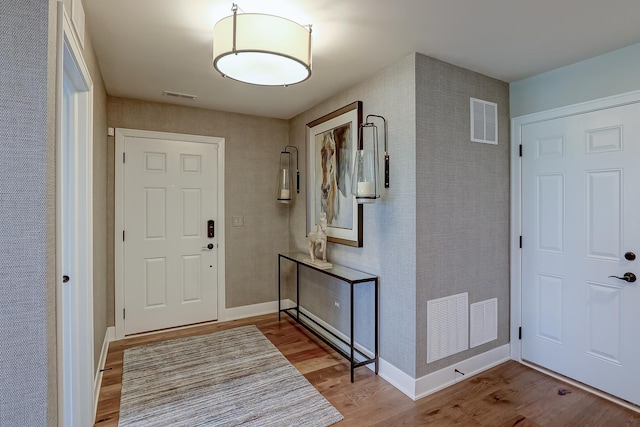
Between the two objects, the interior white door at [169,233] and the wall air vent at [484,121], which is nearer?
the wall air vent at [484,121]

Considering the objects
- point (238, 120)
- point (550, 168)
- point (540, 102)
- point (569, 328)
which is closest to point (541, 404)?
point (569, 328)

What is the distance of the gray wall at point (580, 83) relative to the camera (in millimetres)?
2303

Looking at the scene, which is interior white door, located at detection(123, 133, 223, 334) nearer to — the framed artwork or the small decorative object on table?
the framed artwork

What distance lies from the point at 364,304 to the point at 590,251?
176 centimetres

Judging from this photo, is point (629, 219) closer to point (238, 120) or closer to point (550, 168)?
point (550, 168)

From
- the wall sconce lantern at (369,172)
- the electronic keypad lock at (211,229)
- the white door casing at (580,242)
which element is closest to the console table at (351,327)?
the wall sconce lantern at (369,172)

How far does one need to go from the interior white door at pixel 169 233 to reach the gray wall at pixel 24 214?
2.69 metres

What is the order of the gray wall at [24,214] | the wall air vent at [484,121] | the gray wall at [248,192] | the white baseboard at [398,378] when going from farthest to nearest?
the gray wall at [248,192]
the wall air vent at [484,121]
the white baseboard at [398,378]
the gray wall at [24,214]

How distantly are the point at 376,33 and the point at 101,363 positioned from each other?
3247 mm

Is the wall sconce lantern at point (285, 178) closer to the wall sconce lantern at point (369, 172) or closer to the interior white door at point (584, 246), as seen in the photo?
the wall sconce lantern at point (369, 172)

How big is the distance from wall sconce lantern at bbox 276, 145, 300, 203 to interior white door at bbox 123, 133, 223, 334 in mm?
747

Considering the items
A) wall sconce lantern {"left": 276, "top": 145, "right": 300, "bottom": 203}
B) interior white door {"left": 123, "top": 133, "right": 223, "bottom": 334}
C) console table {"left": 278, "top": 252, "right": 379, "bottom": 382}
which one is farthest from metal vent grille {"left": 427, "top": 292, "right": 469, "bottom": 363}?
interior white door {"left": 123, "top": 133, "right": 223, "bottom": 334}

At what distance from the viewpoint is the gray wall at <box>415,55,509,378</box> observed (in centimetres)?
249

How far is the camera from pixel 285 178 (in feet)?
13.5
